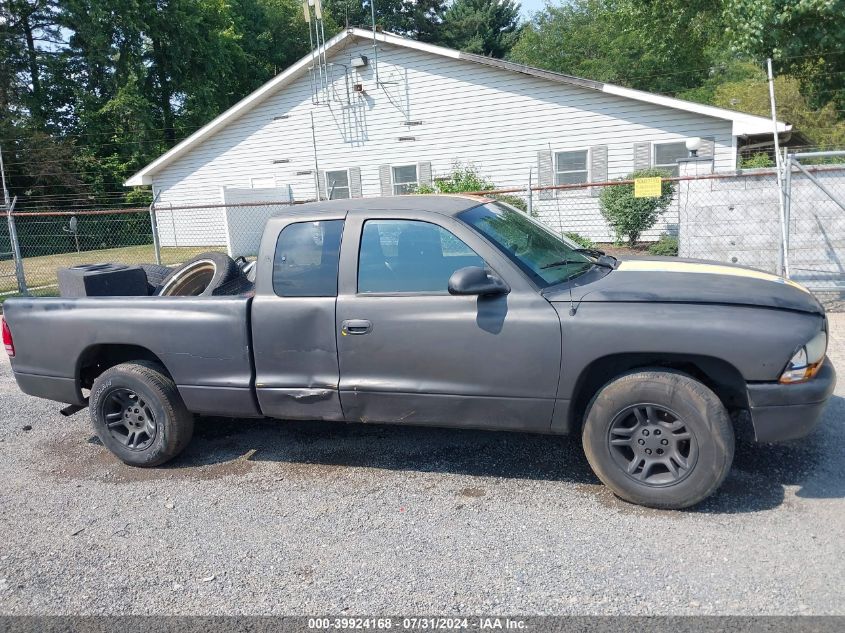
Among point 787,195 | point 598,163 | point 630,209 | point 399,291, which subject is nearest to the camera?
point 399,291

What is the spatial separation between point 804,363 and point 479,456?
204 centimetres

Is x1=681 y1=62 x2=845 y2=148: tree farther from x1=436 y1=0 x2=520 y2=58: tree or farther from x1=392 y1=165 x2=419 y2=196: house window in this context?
x1=392 y1=165 x2=419 y2=196: house window

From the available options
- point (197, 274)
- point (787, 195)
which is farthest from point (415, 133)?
point (197, 274)

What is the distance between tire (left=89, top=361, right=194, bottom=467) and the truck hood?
2648mm

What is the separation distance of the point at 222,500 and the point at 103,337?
146 cm

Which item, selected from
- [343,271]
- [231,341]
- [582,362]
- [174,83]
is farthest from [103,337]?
[174,83]

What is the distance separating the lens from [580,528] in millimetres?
3467

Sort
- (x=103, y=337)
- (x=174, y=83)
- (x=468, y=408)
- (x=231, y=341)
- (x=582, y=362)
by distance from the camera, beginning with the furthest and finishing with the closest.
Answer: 1. (x=174, y=83)
2. (x=103, y=337)
3. (x=231, y=341)
4. (x=468, y=408)
5. (x=582, y=362)

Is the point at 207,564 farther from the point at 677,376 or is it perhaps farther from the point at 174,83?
the point at 174,83

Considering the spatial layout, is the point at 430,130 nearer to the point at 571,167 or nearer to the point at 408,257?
the point at 571,167

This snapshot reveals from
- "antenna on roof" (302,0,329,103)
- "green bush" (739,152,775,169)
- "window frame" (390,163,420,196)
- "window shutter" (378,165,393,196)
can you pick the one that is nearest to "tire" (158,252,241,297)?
"window frame" (390,163,420,196)

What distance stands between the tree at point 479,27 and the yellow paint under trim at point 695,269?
4205 centimetres

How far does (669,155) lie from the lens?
15.6 m

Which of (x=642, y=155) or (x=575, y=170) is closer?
(x=642, y=155)
